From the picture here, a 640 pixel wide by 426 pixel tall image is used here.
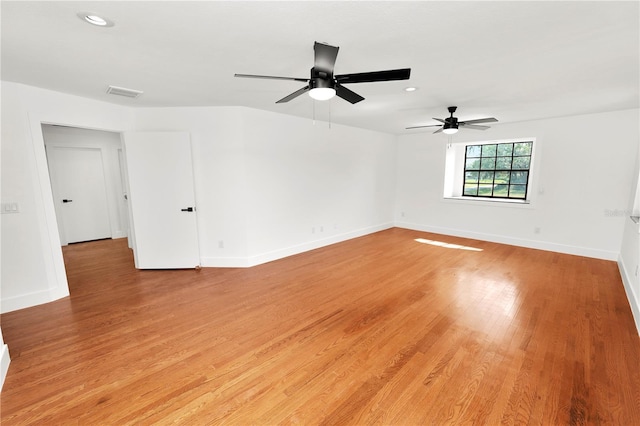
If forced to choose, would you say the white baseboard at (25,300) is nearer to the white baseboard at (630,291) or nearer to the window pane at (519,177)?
the white baseboard at (630,291)

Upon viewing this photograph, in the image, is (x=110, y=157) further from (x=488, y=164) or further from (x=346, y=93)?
(x=488, y=164)

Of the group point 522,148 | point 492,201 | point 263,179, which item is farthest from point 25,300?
point 522,148

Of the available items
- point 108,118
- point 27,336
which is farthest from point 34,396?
point 108,118

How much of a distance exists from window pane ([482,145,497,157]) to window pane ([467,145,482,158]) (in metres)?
0.10

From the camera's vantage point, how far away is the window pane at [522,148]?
18.3ft

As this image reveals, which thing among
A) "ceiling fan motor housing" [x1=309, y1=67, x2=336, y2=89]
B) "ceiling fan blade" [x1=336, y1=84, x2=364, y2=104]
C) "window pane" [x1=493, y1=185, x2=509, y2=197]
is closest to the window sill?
"window pane" [x1=493, y1=185, x2=509, y2=197]

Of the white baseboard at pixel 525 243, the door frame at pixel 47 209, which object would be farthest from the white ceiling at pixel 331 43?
the white baseboard at pixel 525 243

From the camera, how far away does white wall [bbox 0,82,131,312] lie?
288cm

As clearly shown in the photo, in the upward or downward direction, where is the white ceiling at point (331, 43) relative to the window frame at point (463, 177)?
upward

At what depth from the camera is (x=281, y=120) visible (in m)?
4.49

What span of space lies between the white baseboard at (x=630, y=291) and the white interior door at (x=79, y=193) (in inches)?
341

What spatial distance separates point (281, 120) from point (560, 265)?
16.7 feet

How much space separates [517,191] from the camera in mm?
5758

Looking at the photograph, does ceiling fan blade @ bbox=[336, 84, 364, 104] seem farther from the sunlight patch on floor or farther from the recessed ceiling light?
the sunlight patch on floor
